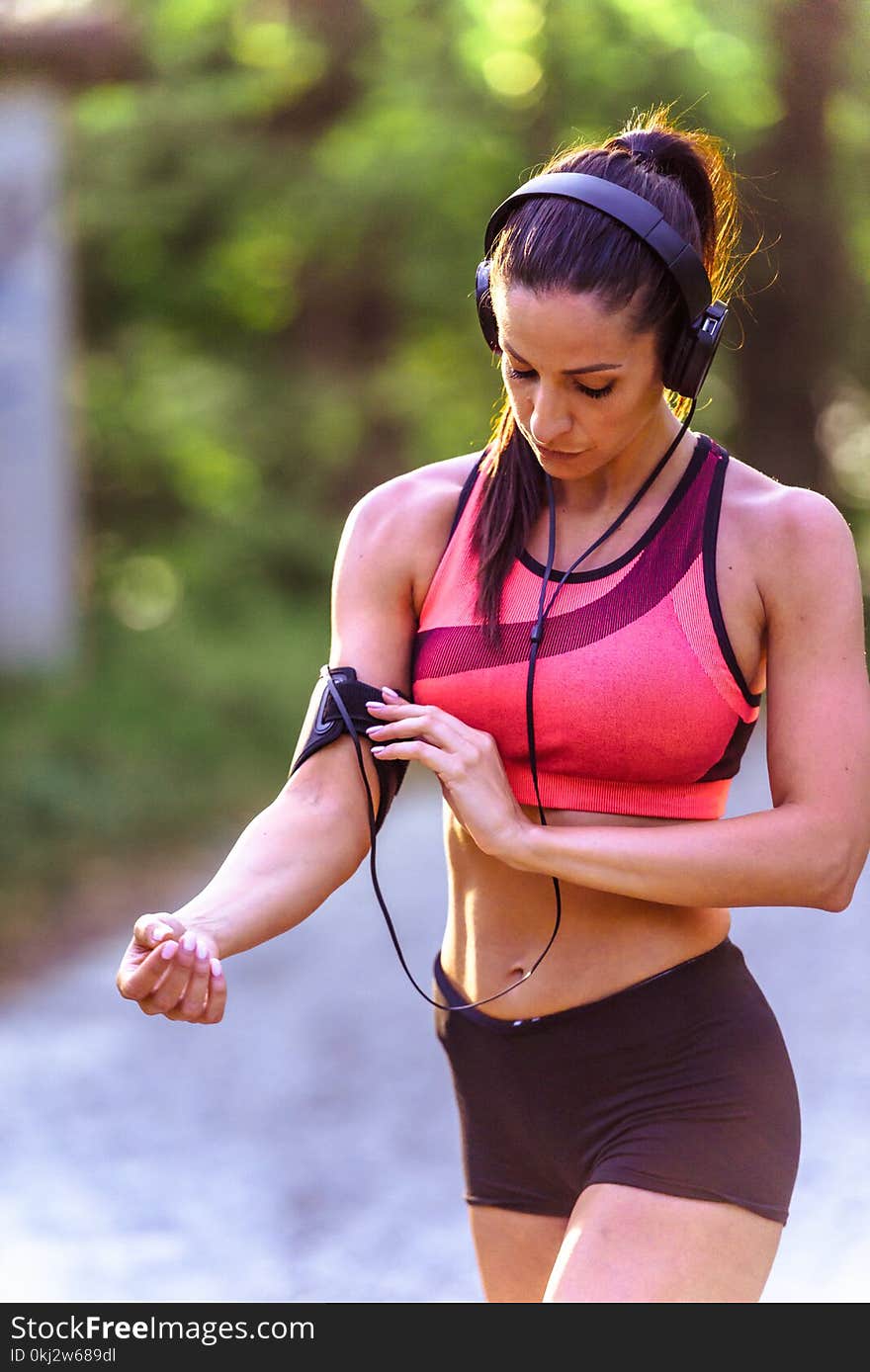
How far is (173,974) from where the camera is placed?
1.90 metres

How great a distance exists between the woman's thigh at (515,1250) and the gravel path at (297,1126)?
1783 mm

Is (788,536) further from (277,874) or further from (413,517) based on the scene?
(277,874)

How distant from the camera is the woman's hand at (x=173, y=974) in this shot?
190 cm

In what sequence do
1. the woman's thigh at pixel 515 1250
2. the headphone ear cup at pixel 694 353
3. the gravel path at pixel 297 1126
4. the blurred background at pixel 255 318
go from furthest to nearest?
1. the blurred background at pixel 255 318
2. the gravel path at pixel 297 1126
3. the woman's thigh at pixel 515 1250
4. the headphone ear cup at pixel 694 353

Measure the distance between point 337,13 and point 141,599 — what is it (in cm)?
488

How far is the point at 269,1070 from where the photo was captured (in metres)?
6.36

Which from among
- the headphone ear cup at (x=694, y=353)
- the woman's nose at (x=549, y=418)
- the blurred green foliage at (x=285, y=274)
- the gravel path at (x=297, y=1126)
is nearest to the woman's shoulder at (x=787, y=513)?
the headphone ear cup at (x=694, y=353)

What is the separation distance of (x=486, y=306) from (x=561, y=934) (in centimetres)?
84

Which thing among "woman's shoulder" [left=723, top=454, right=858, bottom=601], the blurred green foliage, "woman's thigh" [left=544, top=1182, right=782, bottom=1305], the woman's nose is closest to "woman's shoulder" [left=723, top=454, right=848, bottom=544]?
"woman's shoulder" [left=723, top=454, right=858, bottom=601]

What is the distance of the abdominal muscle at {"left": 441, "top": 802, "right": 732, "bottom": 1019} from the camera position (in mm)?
2145

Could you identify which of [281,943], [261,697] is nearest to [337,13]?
[261,697]

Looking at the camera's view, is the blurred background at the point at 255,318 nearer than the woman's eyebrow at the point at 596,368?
No

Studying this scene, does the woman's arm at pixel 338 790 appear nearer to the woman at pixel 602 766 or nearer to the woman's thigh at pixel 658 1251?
the woman at pixel 602 766

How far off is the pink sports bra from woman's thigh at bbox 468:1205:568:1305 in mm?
603
